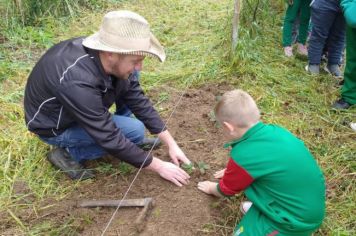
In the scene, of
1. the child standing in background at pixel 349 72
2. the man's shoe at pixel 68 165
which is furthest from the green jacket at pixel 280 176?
the child standing in background at pixel 349 72

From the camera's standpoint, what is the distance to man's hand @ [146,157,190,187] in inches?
102

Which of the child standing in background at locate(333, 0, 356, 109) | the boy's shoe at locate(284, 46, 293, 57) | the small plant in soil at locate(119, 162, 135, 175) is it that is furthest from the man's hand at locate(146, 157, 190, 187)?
the boy's shoe at locate(284, 46, 293, 57)

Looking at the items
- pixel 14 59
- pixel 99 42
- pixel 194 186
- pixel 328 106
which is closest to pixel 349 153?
pixel 328 106

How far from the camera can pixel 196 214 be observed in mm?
2496

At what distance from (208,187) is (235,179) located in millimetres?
566

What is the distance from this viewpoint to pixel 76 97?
7.59ft

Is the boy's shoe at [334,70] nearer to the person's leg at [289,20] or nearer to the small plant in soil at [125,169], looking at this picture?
the person's leg at [289,20]

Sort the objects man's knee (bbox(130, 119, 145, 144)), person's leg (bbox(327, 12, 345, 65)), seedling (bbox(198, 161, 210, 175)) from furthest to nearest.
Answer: person's leg (bbox(327, 12, 345, 65)) → man's knee (bbox(130, 119, 145, 144)) → seedling (bbox(198, 161, 210, 175))

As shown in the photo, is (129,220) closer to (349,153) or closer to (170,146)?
(170,146)

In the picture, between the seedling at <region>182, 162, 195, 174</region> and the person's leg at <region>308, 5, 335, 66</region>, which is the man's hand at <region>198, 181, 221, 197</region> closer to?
the seedling at <region>182, 162, 195, 174</region>

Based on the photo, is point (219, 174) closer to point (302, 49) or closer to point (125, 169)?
point (125, 169)

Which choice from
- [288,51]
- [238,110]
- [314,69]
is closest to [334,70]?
[314,69]

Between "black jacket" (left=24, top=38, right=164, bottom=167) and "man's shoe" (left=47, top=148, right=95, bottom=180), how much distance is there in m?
0.22

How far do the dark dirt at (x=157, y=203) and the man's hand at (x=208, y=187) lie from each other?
0.13ft
